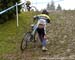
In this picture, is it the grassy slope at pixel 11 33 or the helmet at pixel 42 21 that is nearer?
the grassy slope at pixel 11 33

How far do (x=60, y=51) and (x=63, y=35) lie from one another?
2.33 metres

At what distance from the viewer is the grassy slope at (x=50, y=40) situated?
12008 mm

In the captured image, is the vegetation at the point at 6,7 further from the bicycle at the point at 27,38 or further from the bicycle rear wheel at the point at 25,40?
the bicycle rear wheel at the point at 25,40

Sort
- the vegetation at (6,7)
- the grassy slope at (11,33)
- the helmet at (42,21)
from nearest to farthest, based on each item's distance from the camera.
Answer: the grassy slope at (11,33) → the helmet at (42,21) → the vegetation at (6,7)

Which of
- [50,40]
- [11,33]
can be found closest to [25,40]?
[50,40]

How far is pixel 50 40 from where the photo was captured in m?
14.1

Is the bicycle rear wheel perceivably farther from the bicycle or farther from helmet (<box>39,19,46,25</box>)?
helmet (<box>39,19,46,25</box>)

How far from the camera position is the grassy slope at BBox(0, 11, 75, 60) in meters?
12.0

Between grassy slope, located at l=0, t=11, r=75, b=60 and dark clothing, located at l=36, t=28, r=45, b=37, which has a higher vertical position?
dark clothing, located at l=36, t=28, r=45, b=37

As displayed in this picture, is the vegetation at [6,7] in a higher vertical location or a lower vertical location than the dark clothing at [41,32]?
higher

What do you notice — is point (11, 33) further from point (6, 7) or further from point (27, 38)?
point (27, 38)

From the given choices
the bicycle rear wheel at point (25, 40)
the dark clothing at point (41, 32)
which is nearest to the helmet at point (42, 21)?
the dark clothing at point (41, 32)

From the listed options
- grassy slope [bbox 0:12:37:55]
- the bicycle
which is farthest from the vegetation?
the bicycle

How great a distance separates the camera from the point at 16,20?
53.7 ft
